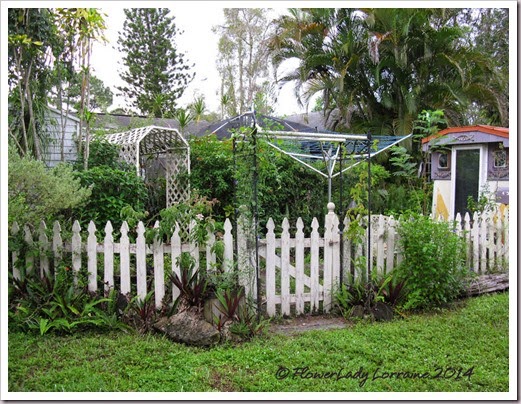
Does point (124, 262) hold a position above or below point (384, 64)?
below

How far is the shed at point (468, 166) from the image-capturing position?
24.0ft

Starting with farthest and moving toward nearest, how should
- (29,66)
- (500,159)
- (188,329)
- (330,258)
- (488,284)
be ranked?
1. (500,159)
2. (488,284)
3. (29,66)
4. (330,258)
5. (188,329)

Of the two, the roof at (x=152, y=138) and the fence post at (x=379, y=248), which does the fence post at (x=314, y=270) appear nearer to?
the fence post at (x=379, y=248)

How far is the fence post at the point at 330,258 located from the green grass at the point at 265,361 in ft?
1.94

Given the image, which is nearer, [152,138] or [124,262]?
[124,262]

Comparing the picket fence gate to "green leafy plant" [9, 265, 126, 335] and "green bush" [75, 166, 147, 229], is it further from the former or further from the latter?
"green bush" [75, 166, 147, 229]

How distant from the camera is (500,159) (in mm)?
7383

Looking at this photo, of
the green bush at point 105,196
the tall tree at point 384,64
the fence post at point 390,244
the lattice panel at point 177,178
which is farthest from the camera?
the tall tree at point 384,64

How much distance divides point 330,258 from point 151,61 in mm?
20499

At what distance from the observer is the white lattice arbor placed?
764cm

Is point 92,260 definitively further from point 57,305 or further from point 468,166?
point 468,166

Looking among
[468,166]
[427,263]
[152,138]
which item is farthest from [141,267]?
[468,166]

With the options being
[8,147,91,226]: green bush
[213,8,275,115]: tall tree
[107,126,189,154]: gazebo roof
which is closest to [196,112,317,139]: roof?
[107,126,189,154]: gazebo roof

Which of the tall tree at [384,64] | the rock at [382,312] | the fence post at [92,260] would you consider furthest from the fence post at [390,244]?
the tall tree at [384,64]
